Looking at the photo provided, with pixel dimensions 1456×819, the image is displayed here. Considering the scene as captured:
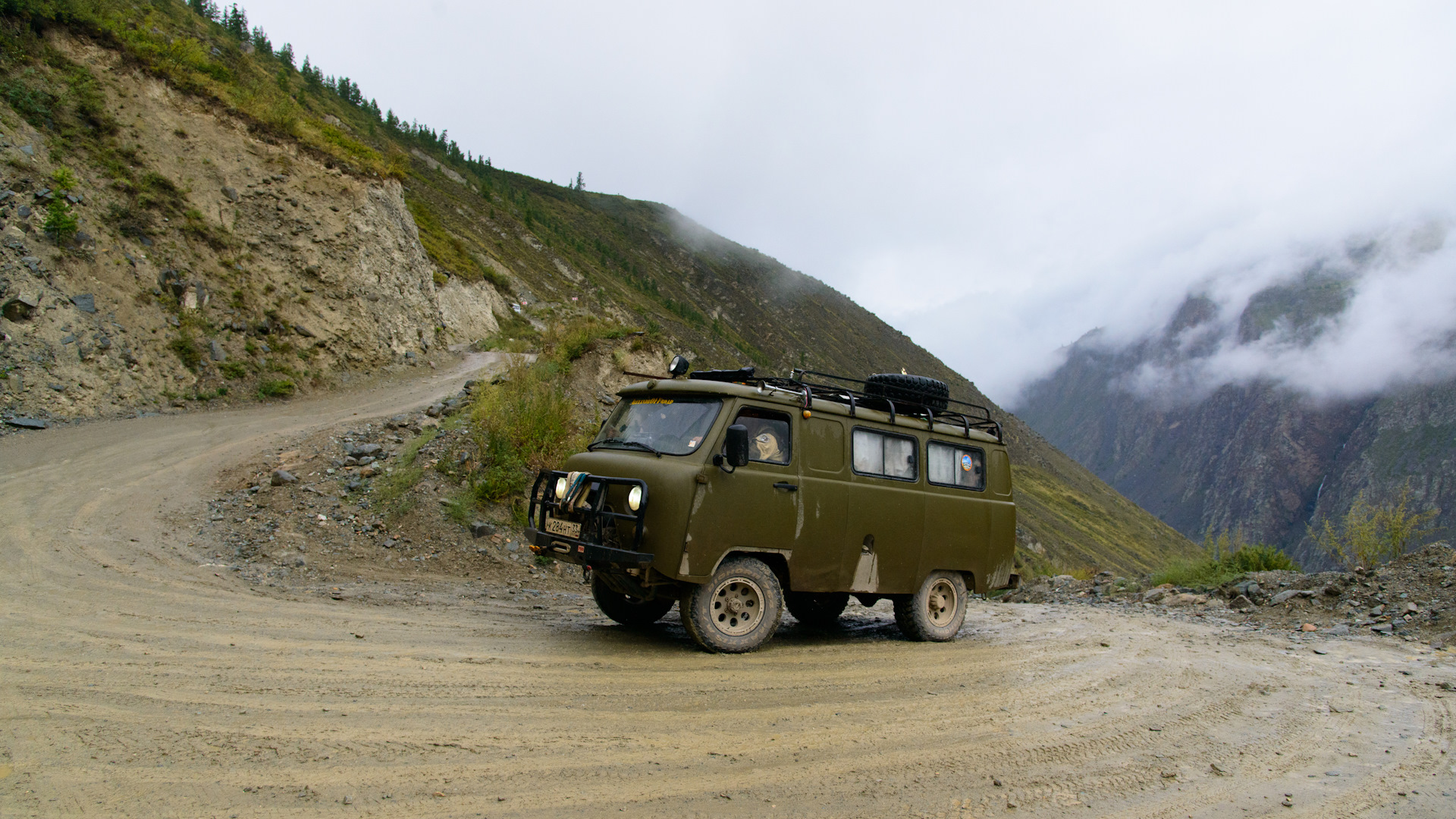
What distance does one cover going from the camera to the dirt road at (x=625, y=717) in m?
3.47

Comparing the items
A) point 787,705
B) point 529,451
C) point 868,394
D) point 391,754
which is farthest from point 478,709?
point 529,451

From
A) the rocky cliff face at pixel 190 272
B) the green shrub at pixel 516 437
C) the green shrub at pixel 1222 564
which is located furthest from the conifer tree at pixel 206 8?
the green shrub at pixel 1222 564

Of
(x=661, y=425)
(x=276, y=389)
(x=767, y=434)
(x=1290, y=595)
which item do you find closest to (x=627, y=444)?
(x=661, y=425)

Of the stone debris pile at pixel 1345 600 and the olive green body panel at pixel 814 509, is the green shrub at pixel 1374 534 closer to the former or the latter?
the stone debris pile at pixel 1345 600

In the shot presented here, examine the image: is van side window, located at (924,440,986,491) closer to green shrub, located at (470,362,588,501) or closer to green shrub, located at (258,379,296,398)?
green shrub, located at (470,362,588,501)

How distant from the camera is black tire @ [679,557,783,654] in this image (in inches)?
253

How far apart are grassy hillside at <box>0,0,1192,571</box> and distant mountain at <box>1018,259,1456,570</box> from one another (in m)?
13.6

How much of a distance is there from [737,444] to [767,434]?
73cm

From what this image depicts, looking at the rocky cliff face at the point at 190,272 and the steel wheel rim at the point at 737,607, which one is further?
the rocky cliff face at the point at 190,272

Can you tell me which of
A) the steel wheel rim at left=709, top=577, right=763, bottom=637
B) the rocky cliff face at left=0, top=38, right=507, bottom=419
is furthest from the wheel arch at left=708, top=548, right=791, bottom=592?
the rocky cliff face at left=0, top=38, right=507, bottom=419

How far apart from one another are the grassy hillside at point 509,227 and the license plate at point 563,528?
1288 cm

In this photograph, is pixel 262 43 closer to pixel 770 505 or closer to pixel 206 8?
pixel 206 8

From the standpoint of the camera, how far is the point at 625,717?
4.60 meters

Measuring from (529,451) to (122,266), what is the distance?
542 inches
